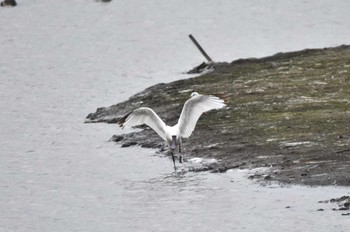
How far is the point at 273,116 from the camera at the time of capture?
94.9 ft

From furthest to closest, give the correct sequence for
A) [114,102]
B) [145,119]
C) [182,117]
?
1. [114,102]
2. [145,119]
3. [182,117]

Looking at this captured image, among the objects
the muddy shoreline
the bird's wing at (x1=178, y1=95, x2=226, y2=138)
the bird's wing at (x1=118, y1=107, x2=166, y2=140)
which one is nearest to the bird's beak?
the bird's wing at (x1=178, y1=95, x2=226, y2=138)

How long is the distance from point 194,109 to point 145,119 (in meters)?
1.26

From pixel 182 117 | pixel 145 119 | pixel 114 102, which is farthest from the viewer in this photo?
pixel 114 102

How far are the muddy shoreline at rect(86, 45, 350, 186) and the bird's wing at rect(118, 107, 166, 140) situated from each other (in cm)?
91

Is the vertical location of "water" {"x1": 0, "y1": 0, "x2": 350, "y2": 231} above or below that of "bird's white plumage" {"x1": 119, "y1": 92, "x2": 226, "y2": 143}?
below

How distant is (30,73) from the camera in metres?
46.2

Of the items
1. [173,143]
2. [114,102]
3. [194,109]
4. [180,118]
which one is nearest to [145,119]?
[180,118]

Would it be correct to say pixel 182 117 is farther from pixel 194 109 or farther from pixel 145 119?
pixel 145 119

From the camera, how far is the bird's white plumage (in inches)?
1038

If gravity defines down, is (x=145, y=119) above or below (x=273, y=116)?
above

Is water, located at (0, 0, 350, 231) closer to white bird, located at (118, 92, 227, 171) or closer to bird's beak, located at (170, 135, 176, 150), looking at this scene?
bird's beak, located at (170, 135, 176, 150)

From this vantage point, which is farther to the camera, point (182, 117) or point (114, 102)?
point (114, 102)

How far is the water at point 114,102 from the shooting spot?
75.8 ft
